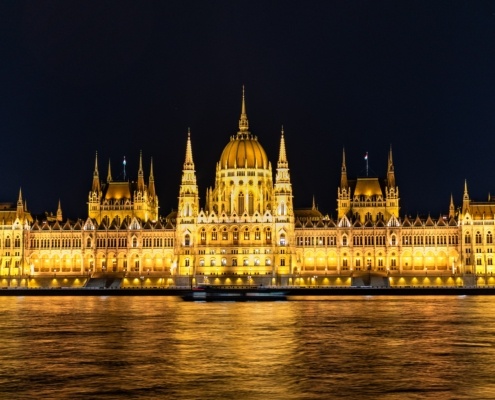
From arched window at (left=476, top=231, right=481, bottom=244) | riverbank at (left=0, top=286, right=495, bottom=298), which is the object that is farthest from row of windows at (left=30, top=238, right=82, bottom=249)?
arched window at (left=476, top=231, right=481, bottom=244)

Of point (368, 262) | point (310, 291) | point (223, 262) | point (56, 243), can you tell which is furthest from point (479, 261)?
point (56, 243)

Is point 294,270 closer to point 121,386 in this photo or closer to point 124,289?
point 124,289

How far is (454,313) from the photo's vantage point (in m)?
87.8

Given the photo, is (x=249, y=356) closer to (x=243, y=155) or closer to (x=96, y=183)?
(x=243, y=155)

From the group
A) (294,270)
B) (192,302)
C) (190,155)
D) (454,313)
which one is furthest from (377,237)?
(454,313)

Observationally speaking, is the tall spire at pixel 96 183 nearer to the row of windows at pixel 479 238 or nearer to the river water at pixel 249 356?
the row of windows at pixel 479 238

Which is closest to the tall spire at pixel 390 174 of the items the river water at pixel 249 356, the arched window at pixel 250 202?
the arched window at pixel 250 202

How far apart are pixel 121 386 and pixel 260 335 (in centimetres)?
2272

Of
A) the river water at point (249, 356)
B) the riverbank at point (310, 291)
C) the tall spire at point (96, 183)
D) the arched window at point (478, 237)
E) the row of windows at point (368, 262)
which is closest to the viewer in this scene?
the river water at point (249, 356)

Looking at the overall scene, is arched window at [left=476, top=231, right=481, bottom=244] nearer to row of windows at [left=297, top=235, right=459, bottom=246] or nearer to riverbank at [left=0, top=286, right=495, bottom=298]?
row of windows at [left=297, top=235, right=459, bottom=246]

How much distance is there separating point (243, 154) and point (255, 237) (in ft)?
60.2

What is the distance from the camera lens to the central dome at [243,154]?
171375mm

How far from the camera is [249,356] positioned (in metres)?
52.2

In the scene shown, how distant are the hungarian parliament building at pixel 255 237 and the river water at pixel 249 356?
7291cm
